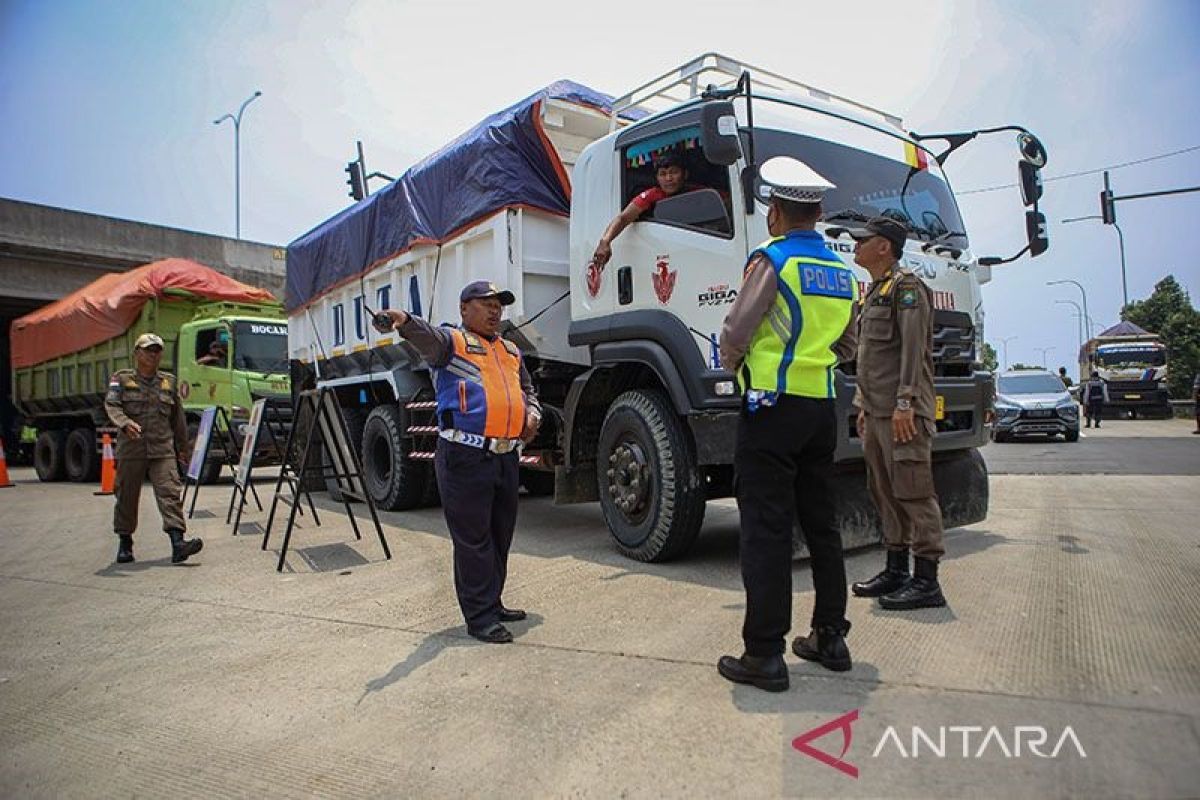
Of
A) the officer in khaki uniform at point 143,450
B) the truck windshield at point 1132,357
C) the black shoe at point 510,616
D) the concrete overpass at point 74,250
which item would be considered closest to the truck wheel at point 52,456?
the concrete overpass at point 74,250

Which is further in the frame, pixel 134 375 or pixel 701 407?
pixel 134 375

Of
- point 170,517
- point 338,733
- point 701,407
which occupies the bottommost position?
point 338,733

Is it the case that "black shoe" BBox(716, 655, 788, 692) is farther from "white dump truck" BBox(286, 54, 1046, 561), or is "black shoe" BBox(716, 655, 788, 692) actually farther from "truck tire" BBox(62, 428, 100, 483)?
"truck tire" BBox(62, 428, 100, 483)

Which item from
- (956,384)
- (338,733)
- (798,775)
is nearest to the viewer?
(798,775)

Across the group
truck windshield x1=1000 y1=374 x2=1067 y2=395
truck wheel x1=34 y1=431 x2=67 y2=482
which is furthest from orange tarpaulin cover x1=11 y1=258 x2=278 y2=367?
truck windshield x1=1000 y1=374 x2=1067 y2=395

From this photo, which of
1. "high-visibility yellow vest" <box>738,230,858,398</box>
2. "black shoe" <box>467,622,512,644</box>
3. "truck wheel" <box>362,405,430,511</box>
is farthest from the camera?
"truck wheel" <box>362,405,430,511</box>

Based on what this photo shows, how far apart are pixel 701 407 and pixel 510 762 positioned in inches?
99.3

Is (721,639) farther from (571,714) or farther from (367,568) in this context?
(367,568)

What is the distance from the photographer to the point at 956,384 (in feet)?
16.0

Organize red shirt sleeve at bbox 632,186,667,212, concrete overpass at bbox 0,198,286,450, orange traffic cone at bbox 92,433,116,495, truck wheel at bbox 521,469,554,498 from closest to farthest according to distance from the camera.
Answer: red shirt sleeve at bbox 632,186,667,212, truck wheel at bbox 521,469,554,498, orange traffic cone at bbox 92,433,116,495, concrete overpass at bbox 0,198,286,450

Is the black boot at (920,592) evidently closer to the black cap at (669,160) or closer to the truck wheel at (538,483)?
the black cap at (669,160)

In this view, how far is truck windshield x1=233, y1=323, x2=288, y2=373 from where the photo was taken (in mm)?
12562

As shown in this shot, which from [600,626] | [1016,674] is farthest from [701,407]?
[1016,674]

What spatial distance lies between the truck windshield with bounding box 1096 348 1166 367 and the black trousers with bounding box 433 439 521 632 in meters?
27.9
